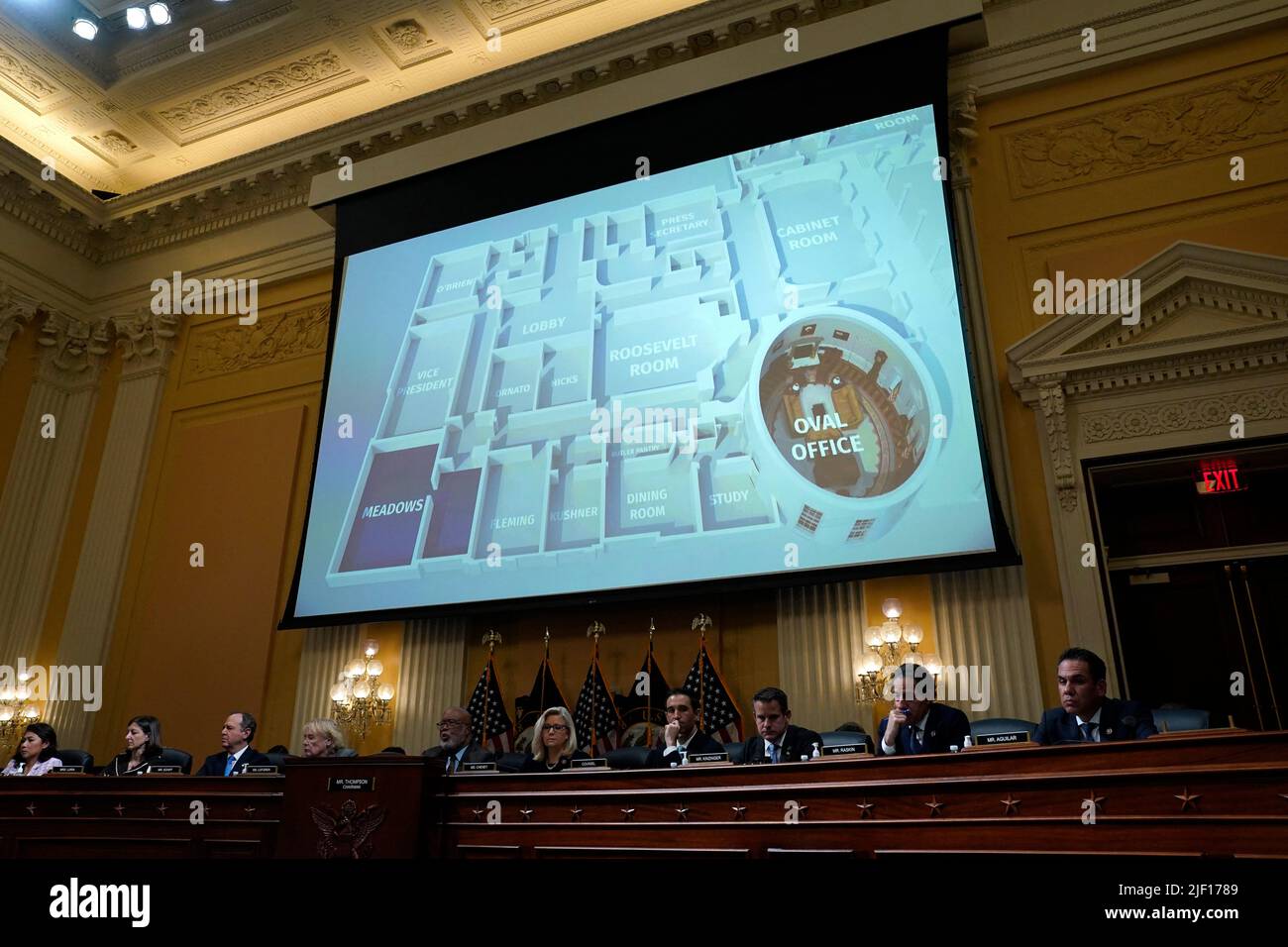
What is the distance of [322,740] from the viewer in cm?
493

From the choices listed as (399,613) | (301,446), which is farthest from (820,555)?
(301,446)

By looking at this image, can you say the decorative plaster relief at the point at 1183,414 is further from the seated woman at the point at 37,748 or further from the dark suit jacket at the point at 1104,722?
the seated woman at the point at 37,748

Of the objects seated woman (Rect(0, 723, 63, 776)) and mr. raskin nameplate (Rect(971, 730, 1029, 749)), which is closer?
mr. raskin nameplate (Rect(971, 730, 1029, 749))

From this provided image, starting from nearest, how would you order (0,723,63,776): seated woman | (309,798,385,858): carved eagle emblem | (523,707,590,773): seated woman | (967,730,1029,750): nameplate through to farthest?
(967,730,1029,750): nameplate, (309,798,385,858): carved eagle emblem, (523,707,590,773): seated woman, (0,723,63,776): seated woman

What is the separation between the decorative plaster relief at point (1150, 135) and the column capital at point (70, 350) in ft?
28.5

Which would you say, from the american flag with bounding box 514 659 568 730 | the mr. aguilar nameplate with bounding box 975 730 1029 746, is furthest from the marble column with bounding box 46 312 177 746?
the mr. aguilar nameplate with bounding box 975 730 1029 746

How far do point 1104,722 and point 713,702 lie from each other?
2615 millimetres

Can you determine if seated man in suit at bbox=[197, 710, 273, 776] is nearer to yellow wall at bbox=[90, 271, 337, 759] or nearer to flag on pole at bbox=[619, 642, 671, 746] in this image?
yellow wall at bbox=[90, 271, 337, 759]

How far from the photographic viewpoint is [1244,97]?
5746 millimetres

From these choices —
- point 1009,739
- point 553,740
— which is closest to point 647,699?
point 553,740

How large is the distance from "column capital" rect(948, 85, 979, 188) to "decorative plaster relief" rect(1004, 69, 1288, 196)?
0.26 m

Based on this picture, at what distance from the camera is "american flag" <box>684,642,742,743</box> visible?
556 centimetres

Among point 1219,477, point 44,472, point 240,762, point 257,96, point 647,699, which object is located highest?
point 257,96

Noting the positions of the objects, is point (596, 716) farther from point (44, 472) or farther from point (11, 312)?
point (11, 312)
